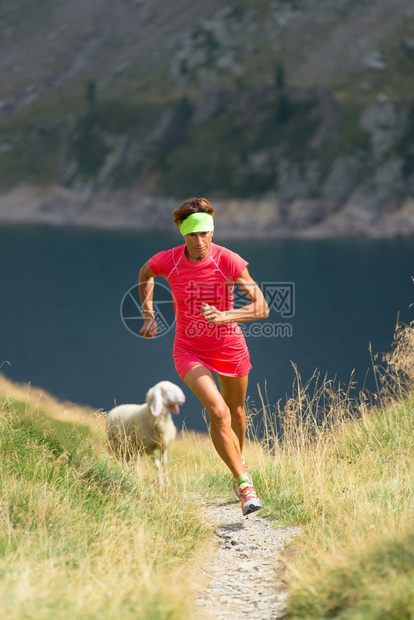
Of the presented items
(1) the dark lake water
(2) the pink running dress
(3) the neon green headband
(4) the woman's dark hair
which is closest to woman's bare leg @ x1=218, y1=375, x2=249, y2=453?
(2) the pink running dress

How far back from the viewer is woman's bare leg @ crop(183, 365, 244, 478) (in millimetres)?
6109

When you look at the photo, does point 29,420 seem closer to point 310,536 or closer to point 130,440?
point 130,440

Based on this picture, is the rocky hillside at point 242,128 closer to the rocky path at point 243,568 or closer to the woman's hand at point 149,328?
the woman's hand at point 149,328

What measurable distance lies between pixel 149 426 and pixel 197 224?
3000 millimetres

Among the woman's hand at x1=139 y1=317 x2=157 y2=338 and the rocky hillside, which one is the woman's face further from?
the rocky hillside

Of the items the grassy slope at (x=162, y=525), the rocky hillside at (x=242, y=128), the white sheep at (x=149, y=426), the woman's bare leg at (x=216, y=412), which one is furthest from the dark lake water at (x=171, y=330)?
the woman's bare leg at (x=216, y=412)

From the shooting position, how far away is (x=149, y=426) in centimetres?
834

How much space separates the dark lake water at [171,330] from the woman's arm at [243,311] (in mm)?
10491

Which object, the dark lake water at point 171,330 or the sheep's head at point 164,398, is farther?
the dark lake water at point 171,330

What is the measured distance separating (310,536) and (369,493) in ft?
3.16

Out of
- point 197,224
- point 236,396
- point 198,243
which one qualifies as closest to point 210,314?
point 198,243

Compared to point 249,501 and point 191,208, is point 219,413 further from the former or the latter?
point 191,208

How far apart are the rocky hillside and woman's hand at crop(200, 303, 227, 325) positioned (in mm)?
67115

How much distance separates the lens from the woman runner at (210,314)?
6.16 m
